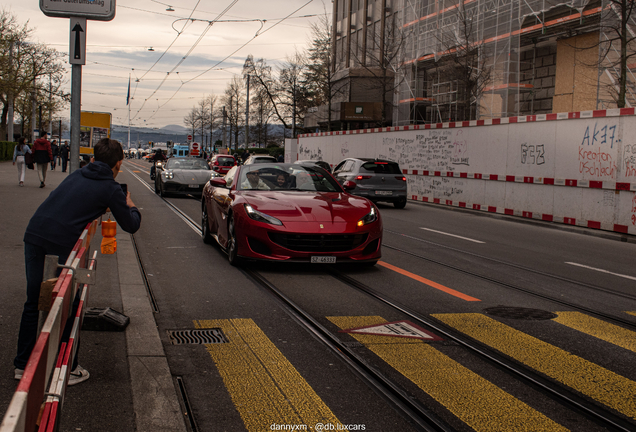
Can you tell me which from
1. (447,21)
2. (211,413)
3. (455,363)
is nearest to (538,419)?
(455,363)

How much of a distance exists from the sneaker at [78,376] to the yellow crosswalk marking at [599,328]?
13.1 ft

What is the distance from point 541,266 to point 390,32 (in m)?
33.5

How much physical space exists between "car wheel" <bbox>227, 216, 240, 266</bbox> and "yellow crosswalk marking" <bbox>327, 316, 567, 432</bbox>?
3.26 meters

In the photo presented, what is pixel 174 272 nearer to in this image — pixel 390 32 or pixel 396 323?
pixel 396 323

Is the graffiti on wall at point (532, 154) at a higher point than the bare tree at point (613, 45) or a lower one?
lower

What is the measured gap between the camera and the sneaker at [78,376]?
13.0 feet

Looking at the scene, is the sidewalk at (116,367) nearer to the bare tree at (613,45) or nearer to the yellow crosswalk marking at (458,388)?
the yellow crosswalk marking at (458,388)

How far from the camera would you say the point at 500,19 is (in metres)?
29.6

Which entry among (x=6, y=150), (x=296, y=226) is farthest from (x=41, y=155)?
(x=6, y=150)

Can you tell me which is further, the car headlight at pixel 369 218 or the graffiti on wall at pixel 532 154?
the graffiti on wall at pixel 532 154

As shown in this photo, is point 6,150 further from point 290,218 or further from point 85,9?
point 290,218

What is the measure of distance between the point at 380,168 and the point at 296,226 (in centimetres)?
1250

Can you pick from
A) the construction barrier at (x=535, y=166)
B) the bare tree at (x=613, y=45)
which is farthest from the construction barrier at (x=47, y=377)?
the bare tree at (x=613, y=45)

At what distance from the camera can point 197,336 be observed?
518cm
